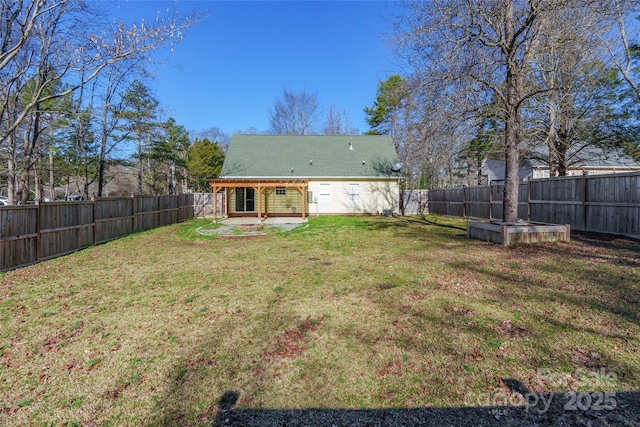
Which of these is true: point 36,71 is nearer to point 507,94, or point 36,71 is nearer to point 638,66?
point 507,94

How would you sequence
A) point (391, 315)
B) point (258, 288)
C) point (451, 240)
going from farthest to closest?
point (451, 240) < point (258, 288) < point (391, 315)

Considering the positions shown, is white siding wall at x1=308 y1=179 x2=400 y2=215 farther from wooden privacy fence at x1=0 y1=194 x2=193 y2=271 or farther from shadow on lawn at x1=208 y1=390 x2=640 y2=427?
shadow on lawn at x1=208 y1=390 x2=640 y2=427

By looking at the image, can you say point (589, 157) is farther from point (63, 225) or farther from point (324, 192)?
point (63, 225)

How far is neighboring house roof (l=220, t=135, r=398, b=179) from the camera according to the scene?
64.7ft

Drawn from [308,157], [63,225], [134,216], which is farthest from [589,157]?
[63,225]

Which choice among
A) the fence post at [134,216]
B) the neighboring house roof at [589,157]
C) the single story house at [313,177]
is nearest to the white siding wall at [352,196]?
the single story house at [313,177]

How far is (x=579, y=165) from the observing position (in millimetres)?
19922

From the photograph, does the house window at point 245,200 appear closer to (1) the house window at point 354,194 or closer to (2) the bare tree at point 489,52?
(1) the house window at point 354,194

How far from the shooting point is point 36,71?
970cm

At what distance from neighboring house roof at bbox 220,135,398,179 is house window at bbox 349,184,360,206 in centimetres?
80

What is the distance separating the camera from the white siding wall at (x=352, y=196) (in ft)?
65.0

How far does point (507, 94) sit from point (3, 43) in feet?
47.6

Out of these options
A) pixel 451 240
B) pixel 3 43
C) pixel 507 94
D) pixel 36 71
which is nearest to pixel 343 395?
pixel 451 240

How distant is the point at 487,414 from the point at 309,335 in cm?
185
